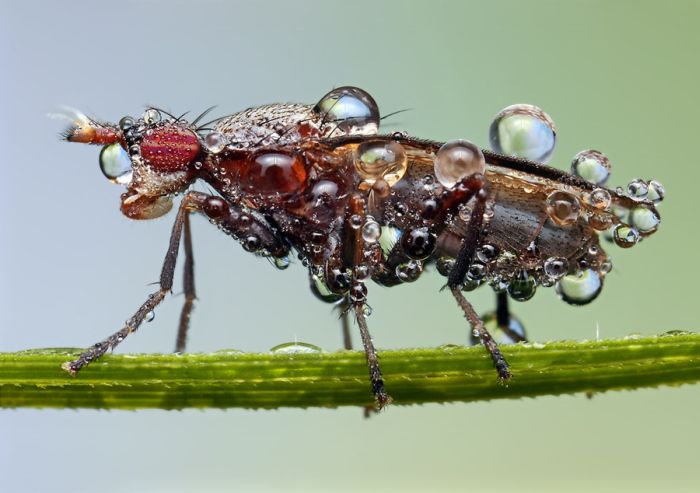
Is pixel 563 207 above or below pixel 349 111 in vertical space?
below

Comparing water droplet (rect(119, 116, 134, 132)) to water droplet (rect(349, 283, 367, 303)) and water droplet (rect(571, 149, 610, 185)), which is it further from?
water droplet (rect(571, 149, 610, 185))

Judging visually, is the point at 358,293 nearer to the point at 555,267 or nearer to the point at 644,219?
the point at 555,267

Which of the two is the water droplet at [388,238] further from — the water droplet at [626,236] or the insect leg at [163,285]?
the water droplet at [626,236]

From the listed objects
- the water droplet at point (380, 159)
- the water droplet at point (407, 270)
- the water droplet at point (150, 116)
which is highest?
the water droplet at point (150, 116)

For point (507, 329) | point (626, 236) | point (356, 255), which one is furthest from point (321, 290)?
point (626, 236)

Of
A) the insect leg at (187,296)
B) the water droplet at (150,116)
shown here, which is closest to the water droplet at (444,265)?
the insect leg at (187,296)

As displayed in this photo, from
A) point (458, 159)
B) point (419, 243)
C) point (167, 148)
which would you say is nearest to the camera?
point (458, 159)

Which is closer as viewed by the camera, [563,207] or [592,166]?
[563,207]

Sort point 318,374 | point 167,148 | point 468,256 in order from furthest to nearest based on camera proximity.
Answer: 1. point 167,148
2. point 468,256
3. point 318,374
